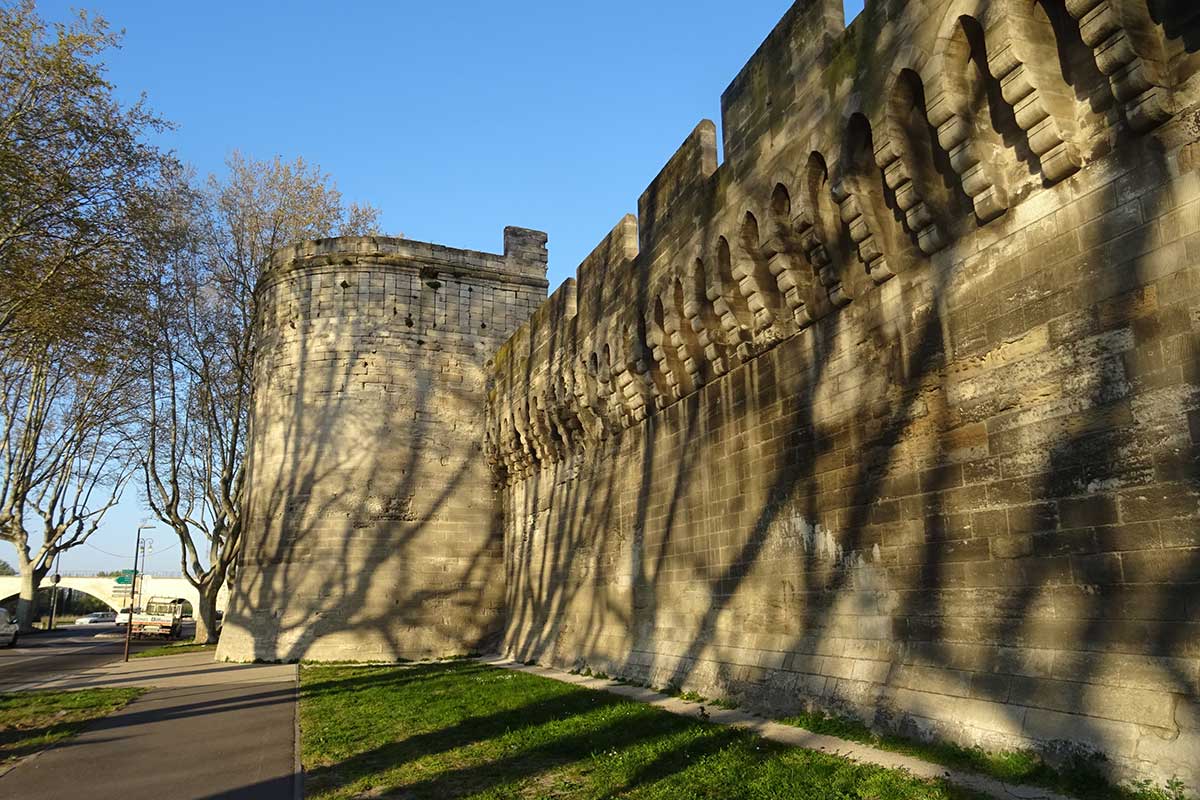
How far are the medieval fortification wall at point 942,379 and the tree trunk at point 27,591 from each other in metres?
31.8

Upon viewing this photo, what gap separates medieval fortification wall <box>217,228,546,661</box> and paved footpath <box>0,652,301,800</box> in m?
3.81

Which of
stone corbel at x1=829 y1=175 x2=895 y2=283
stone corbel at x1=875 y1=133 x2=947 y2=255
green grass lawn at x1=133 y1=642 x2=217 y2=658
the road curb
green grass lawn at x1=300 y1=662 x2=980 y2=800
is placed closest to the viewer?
green grass lawn at x1=300 y1=662 x2=980 y2=800

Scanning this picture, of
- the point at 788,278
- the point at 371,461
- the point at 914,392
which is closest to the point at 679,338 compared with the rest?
the point at 788,278

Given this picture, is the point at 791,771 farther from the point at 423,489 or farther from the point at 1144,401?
the point at 423,489

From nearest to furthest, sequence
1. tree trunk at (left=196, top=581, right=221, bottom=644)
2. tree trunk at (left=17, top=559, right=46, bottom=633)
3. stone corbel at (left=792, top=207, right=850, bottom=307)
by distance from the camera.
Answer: stone corbel at (left=792, top=207, right=850, bottom=307)
tree trunk at (left=196, top=581, right=221, bottom=644)
tree trunk at (left=17, top=559, right=46, bottom=633)

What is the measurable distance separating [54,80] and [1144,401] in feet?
46.9

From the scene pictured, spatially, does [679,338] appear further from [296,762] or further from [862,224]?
[296,762]

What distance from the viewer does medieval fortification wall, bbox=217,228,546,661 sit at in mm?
16312

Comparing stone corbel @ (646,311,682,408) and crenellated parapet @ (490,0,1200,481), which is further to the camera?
stone corbel @ (646,311,682,408)

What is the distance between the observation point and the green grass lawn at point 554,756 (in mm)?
5027

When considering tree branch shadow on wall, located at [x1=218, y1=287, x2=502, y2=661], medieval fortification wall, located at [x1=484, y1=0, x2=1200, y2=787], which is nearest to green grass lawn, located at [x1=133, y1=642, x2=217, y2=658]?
tree branch shadow on wall, located at [x1=218, y1=287, x2=502, y2=661]

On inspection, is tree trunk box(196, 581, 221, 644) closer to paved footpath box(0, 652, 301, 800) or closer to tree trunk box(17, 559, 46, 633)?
tree trunk box(17, 559, 46, 633)

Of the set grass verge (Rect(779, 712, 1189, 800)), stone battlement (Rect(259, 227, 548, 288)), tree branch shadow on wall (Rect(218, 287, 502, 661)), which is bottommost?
grass verge (Rect(779, 712, 1189, 800))

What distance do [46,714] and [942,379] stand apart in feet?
35.5
